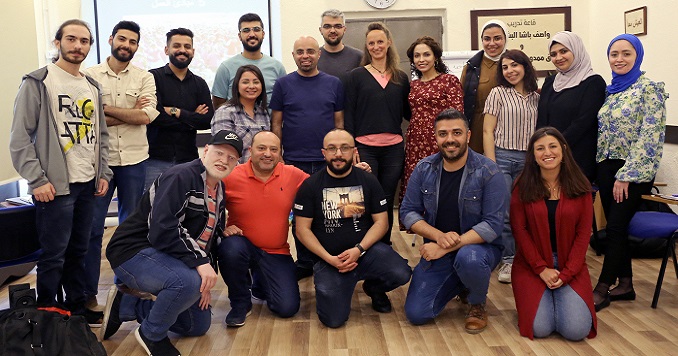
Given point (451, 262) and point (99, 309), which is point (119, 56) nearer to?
point (99, 309)

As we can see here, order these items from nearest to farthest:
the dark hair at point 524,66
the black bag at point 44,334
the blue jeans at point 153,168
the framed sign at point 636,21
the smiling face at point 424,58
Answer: the black bag at point 44,334
the blue jeans at point 153,168
the dark hair at point 524,66
the smiling face at point 424,58
the framed sign at point 636,21

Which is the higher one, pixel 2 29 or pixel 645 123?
pixel 2 29

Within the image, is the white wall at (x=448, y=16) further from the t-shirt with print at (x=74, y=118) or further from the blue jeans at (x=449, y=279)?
the blue jeans at (x=449, y=279)

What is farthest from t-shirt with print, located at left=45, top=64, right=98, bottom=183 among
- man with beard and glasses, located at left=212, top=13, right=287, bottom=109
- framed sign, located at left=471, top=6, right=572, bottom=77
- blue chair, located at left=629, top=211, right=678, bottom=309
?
framed sign, located at left=471, top=6, right=572, bottom=77

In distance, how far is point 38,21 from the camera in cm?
681

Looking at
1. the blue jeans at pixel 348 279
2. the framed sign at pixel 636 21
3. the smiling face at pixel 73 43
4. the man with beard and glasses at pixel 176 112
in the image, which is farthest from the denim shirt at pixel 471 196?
the framed sign at pixel 636 21

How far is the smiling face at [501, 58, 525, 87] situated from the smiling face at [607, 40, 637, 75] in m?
0.52

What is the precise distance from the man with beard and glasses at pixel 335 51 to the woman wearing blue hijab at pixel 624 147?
160 cm

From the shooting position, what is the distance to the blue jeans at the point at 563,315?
3.03 meters

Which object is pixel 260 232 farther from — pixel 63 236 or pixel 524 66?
pixel 524 66

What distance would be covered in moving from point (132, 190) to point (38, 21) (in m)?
4.11

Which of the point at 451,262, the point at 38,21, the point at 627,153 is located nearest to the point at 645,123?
the point at 627,153

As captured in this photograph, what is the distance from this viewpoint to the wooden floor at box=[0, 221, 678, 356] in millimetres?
2963

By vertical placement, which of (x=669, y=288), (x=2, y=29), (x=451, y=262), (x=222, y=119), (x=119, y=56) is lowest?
(x=669, y=288)
